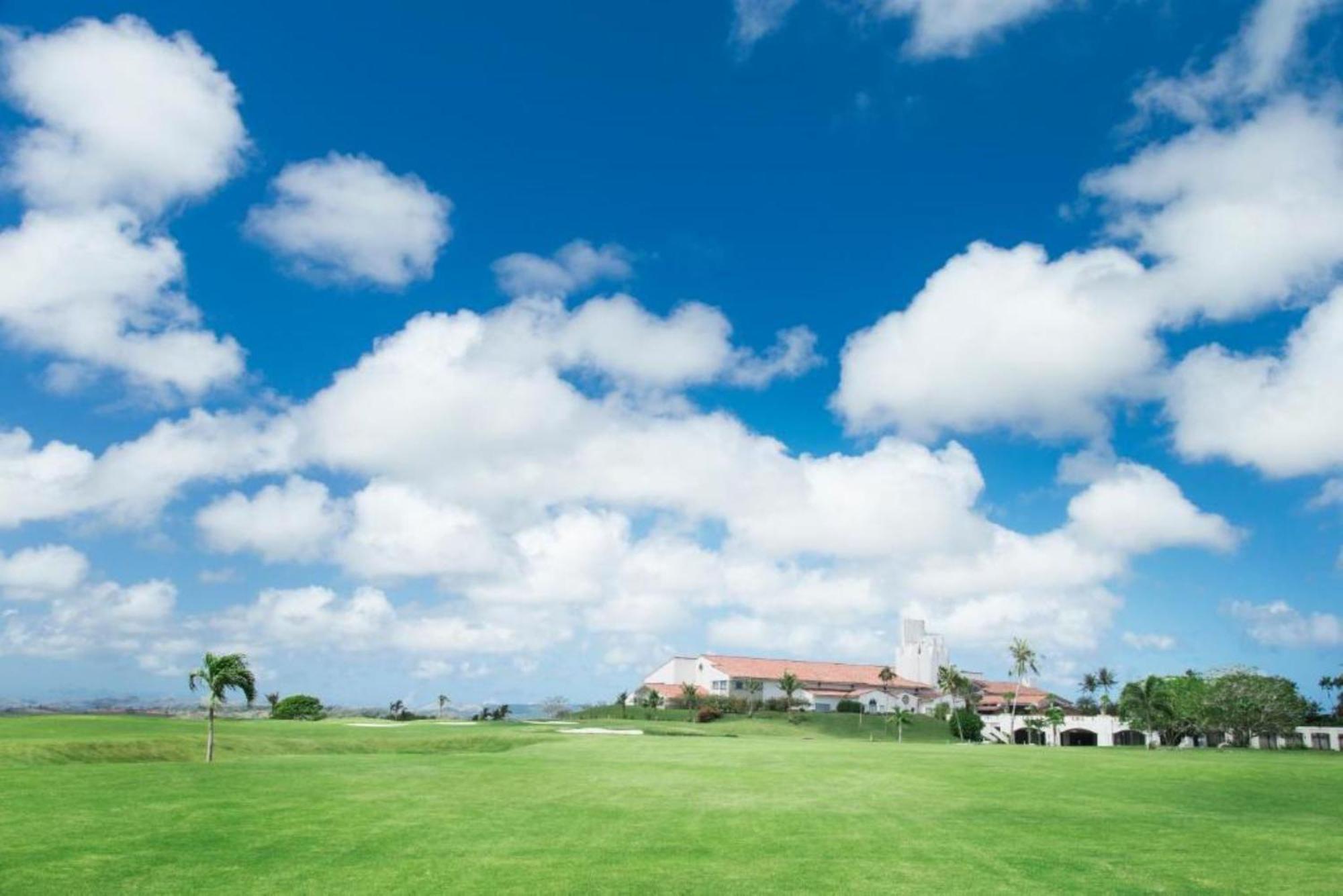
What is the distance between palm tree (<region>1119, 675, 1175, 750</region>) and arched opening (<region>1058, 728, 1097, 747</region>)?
1689 centimetres

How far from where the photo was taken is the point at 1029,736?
144 meters

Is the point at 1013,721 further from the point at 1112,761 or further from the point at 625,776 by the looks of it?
the point at 625,776

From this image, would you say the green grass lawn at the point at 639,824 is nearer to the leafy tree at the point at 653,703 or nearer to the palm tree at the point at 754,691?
the leafy tree at the point at 653,703

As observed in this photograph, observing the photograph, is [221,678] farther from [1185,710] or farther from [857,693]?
[857,693]

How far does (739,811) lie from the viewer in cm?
3422

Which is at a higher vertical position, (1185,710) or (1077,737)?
(1185,710)

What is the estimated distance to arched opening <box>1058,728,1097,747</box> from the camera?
A: 14675cm

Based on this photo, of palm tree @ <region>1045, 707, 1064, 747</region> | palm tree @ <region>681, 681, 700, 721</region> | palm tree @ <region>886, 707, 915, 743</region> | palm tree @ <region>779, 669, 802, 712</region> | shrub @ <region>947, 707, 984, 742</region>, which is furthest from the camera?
palm tree @ <region>681, 681, 700, 721</region>

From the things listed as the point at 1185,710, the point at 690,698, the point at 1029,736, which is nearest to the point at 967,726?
the point at 1029,736

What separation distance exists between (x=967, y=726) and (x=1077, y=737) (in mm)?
19257

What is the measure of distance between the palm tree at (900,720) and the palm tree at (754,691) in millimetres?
21896

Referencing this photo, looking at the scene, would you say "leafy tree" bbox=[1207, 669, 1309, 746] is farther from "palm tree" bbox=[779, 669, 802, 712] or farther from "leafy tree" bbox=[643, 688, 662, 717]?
"leafy tree" bbox=[643, 688, 662, 717]

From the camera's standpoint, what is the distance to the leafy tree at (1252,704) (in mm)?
113562

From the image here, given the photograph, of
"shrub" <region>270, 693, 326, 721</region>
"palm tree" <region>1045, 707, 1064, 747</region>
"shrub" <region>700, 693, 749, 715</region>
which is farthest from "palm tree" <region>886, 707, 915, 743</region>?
"shrub" <region>270, 693, 326, 721</region>
